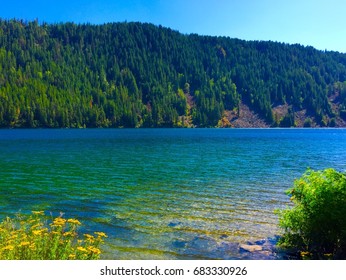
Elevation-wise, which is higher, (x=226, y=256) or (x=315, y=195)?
(x=315, y=195)

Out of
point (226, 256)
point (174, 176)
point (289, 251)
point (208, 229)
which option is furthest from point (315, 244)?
point (174, 176)

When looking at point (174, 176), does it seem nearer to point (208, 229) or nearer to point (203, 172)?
point (203, 172)

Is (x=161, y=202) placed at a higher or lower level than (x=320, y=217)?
lower

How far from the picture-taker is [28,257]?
11383 millimetres

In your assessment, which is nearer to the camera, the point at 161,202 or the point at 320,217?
the point at 320,217

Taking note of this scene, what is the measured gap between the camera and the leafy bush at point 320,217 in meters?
14.6

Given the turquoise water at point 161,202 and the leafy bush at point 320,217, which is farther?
the turquoise water at point 161,202

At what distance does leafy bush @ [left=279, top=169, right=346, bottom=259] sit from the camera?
1459cm

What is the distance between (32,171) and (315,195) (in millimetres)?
39054

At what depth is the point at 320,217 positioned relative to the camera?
1500 centimetres

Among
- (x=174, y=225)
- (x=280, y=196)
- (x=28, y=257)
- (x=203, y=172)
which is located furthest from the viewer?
(x=203, y=172)

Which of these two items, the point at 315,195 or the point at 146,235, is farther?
the point at 146,235

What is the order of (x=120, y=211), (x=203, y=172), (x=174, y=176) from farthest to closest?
1. (x=203, y=172)
2. (x=174, y=176)
3. (x=120, y=211)

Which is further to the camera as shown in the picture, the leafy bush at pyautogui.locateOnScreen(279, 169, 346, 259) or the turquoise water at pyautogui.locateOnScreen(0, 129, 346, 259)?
the turquoise water at pyautogui.locateOnScreen(0, 129, 346, 259)
